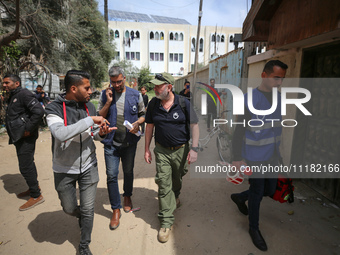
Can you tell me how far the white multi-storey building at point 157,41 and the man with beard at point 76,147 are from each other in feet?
116

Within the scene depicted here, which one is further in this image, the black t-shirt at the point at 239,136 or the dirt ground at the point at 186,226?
the dirt ground at the point at 186,226

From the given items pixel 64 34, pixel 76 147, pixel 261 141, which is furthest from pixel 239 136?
pixel 64 34

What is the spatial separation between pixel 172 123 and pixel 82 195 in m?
1.33

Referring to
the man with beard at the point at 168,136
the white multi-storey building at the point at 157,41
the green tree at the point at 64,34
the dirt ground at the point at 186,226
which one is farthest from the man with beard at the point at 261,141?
the white multi-storey building at the point at 157,41

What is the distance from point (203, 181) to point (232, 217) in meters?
1.26

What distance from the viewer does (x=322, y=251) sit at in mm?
2449

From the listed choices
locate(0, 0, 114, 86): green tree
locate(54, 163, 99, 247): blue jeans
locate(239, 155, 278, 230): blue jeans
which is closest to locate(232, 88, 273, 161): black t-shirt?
locate(239, 155, 278, 230): blue jeans

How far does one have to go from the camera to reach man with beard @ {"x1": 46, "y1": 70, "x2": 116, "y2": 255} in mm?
2057

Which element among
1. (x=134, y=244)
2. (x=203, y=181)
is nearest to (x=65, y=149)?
(x=134, y=244)

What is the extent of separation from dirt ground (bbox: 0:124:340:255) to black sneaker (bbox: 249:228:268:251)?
0.19 ft

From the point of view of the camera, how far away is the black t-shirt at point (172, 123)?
2.70 m

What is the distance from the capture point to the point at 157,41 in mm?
36250

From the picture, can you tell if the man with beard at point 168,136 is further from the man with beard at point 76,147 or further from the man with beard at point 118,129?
the man with beard at point 76,147

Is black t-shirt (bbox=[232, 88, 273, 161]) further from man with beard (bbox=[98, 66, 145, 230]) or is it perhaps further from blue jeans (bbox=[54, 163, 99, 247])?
blue jeans (bbox=[54, 163, 99, 247])
